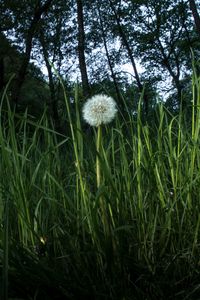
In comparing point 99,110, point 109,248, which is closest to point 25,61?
point 99,110

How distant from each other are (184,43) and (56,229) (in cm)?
2535

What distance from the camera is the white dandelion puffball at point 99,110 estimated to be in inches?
42.2

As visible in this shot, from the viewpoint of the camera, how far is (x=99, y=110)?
1100mm

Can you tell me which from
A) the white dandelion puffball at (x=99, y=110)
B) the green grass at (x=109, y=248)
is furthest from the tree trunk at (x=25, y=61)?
the green grass at (x=109, y=248)

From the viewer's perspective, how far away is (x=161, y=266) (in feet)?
3.14

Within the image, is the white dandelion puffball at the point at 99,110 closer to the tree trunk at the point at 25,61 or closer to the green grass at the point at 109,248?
the green grass at the point at 109,248

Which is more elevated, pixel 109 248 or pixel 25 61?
pixel 25 61

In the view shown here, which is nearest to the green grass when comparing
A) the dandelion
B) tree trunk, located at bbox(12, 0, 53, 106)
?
the dandelion

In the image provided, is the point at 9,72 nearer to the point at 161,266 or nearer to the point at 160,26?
the point at 160,26

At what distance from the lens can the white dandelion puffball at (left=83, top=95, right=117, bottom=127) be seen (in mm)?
1072

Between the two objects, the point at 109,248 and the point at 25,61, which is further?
the point at 25,61

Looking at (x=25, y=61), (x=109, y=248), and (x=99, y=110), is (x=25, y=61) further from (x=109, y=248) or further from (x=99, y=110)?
(x=109, y=248)

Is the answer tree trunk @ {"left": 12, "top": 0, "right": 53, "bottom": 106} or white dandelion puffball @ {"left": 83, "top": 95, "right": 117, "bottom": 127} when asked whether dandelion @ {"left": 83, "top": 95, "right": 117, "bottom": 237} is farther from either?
tree trunk @ {"left": 12, "top": 0, "right": 53, "bottom": 106}

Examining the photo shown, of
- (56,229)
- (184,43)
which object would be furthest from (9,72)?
(56,229)
